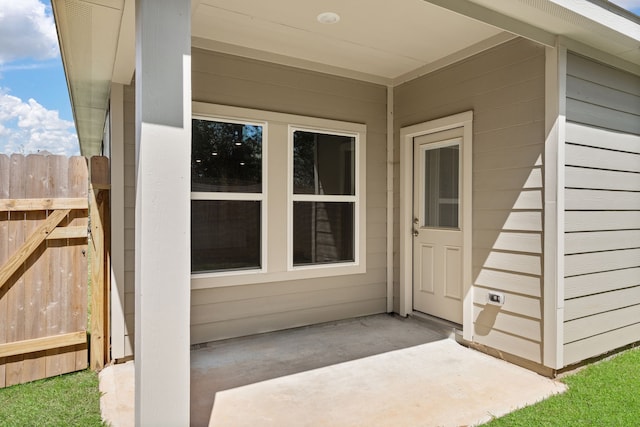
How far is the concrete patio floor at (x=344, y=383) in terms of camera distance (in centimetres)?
239

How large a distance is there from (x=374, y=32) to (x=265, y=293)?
8.36 feet

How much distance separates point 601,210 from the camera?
3.27m

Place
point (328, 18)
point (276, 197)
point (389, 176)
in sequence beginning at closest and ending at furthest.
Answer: point (328, 18) < point (276, 197) < point (389, 176)

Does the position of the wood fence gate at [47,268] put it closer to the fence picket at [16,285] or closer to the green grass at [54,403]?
the fence picket at [16,285]

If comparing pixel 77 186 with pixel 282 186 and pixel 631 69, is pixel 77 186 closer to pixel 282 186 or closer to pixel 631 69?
pixel 282 186

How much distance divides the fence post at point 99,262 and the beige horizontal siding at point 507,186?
121 inches

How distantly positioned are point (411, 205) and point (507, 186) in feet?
4.14

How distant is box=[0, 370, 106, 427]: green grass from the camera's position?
2260mm

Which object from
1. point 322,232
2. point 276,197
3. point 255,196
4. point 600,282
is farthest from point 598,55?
point 255,196

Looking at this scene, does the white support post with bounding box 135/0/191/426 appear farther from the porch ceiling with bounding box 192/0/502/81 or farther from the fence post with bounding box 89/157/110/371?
the fence post with bounding box 89/157/110/371

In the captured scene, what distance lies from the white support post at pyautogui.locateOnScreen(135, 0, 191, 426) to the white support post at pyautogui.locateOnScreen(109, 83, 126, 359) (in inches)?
66.3

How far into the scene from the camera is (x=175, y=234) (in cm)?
171

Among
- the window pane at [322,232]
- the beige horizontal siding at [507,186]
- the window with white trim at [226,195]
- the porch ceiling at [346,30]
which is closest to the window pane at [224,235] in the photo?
the window with white trim at [226,195]

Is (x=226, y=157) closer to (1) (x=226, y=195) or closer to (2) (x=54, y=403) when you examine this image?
(1) (x=226, y=195)
